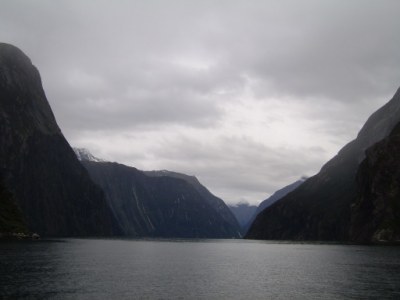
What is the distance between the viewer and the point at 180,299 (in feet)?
165

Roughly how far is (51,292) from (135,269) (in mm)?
30269

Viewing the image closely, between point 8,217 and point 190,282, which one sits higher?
point 8,217

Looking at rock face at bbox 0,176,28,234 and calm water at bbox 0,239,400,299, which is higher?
rock face at bbox 0,176,28,234

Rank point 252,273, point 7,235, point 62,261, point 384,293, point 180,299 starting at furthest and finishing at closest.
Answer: point 7,235
point 62,261
point 252,273
point 384,293
point 180,299

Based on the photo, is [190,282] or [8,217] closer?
[190,282]

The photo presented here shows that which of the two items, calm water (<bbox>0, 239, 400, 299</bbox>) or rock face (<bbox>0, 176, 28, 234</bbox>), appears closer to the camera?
calm water (<bbox>0, 239, 400, 299</bbox>)

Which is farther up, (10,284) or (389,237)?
(389,237)

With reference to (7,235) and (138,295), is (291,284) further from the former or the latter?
(7,235)

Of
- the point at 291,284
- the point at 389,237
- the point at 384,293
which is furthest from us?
the point at 389,237

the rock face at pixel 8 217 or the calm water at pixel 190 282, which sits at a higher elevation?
the rock face at pixel 8 217

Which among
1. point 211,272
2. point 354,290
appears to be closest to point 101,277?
point 211,272

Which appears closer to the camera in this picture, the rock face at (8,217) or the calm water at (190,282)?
the calm water at (190,282)

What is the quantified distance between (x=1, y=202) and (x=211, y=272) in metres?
128

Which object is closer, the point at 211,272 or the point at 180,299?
the point at 180,299
